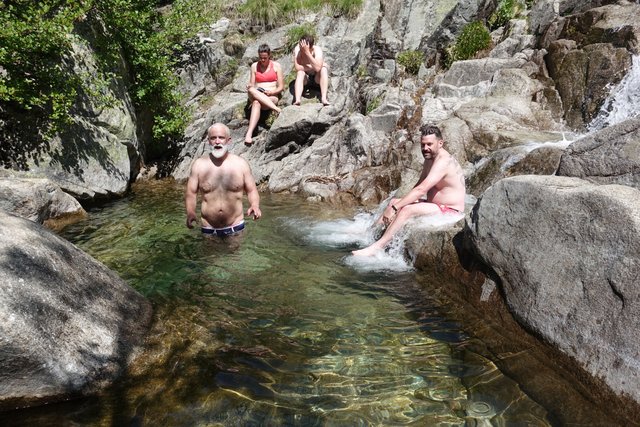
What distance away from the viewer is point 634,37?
9.41m

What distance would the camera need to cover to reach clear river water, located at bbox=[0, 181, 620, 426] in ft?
8.84

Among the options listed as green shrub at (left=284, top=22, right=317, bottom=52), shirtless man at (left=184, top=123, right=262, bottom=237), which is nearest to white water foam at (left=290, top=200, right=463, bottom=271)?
shirtless man at (left=184, top=123, right=262, bottom=237)

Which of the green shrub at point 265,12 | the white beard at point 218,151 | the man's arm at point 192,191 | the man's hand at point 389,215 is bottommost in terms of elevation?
the man's hand at point 389,215

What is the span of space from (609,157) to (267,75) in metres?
9.44

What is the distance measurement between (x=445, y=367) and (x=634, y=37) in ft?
32.5

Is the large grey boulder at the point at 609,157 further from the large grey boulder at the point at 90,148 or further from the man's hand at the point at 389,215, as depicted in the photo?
the large grey boulder at the point at 90,148

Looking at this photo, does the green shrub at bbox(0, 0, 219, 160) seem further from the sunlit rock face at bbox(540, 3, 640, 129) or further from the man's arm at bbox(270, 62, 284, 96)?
the sunlit rock face at bbox(540, 3, 640, 129)

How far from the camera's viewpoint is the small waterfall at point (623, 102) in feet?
29.8

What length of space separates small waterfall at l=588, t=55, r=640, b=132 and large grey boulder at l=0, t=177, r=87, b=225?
35.2 ft

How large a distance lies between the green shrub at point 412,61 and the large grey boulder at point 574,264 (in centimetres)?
1103

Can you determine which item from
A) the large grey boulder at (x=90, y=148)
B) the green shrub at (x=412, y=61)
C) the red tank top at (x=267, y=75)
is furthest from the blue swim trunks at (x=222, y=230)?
the green shrub at (x=412, y=61)

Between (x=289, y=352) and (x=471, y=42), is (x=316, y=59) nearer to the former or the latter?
(x=471, y=42)

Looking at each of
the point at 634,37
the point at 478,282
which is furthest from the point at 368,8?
the point at 478,282

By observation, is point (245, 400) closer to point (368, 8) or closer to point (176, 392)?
point (176, 392)
